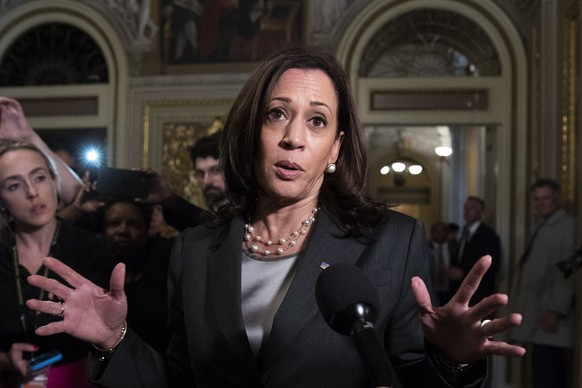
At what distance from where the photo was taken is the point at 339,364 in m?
1.77

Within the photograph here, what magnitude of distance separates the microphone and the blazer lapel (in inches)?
19.3

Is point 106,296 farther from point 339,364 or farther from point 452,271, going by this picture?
point 452,271

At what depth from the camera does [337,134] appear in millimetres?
2006

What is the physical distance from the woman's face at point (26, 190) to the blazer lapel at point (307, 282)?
4.89ft

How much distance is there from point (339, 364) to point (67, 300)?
61 cm

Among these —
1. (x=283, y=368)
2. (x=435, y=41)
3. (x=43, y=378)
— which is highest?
(x=435, y=41)

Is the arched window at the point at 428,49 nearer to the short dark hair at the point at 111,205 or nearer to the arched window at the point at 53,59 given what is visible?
the arched window at the point at 53,59

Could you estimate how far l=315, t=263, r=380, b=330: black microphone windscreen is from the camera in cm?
120

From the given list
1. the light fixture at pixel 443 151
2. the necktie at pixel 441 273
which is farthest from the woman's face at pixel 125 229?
the light fixture at pixel 443 151

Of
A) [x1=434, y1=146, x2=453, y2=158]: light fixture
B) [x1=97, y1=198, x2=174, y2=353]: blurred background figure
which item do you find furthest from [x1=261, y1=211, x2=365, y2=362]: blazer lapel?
[x1=434, y1=146, x2=453, y2=158]: light fixture

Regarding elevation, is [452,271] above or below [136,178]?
below

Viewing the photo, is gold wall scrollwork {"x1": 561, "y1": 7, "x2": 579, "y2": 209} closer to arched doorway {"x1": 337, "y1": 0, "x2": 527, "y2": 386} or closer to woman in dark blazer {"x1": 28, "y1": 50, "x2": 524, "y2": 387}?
arched doorway {"x1": 337, "y1": 0, "x2": 527, "y2": 386}

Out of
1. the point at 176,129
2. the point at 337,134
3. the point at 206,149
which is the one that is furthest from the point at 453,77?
the point at 337,134

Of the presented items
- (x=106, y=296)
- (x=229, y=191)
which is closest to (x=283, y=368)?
(x=106, y=296)
